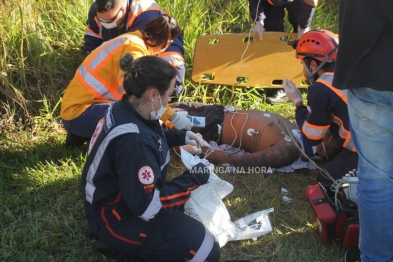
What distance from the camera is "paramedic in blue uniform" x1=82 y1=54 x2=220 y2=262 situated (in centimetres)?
243

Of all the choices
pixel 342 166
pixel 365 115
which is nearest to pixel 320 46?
pixel 342 166

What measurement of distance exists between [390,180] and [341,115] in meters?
1.03

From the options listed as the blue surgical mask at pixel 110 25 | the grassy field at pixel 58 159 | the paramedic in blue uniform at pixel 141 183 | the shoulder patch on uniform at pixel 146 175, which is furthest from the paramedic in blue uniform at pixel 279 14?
the shoulder patch on uniform at pixel 146 175

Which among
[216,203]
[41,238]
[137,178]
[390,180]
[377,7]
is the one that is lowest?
[41,238]

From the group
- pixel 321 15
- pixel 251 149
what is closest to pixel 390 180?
pixel 251 149

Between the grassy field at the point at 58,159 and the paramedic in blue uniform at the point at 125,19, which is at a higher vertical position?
the paramedic in blue uniform at the point at 125,19

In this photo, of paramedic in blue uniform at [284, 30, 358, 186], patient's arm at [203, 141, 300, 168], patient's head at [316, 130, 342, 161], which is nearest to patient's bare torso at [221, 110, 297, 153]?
patient's arm at [203, 141, 300, 168]

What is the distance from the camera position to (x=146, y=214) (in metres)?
2.47

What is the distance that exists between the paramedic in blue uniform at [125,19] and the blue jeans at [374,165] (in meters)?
2.17

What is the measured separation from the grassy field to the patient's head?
0.18 metres

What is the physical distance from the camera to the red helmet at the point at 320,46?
10.8 feet

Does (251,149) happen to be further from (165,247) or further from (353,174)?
(165,247)

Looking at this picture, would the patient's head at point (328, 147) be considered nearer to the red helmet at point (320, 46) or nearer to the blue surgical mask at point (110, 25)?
the red helmet at point (320, 46)

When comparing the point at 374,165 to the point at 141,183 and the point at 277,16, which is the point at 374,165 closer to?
the point at 141,183
